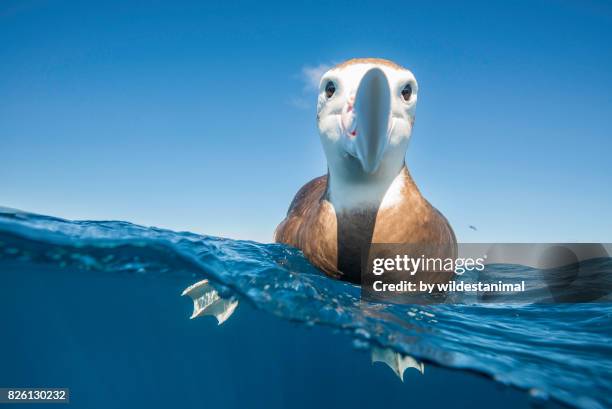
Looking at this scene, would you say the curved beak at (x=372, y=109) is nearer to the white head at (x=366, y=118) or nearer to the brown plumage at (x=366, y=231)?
the white head at (x=366, y=118)

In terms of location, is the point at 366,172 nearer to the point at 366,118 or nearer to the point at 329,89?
the point at 366,118

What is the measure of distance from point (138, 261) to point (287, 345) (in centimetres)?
316

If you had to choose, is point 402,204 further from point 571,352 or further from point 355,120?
point 571,352

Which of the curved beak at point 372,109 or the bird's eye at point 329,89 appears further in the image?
the bird's eye at point 329,89

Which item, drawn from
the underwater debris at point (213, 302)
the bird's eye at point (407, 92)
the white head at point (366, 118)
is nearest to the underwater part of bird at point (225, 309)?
the underwater debris at point (213, 302)

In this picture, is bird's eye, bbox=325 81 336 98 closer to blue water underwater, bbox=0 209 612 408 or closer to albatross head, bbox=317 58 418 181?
albatross head, bbox=317 58 418 181

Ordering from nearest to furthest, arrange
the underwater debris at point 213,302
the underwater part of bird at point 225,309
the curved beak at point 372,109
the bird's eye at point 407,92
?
the curved beak at point 372,109 < the bird's eye at point 407,92 < the underwater part of bird at point 225,309 < the underwater debris at point 213,302

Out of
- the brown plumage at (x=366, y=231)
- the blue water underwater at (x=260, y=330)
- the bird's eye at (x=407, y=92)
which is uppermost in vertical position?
the bird's eye at (x=407, y=92)

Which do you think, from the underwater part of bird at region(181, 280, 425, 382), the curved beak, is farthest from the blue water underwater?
the curved beak

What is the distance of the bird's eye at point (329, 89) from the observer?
257 cm

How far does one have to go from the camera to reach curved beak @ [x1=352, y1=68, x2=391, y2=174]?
2.17m

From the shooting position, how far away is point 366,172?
8.13 ft

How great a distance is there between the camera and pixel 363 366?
226 inches

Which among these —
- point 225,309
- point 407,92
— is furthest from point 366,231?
point 225,309
